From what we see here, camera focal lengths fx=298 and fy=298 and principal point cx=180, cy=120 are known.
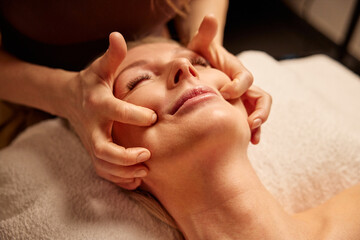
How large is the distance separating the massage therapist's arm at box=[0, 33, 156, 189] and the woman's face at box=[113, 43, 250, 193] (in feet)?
0.12

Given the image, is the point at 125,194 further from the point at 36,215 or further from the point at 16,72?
the point at 16,72

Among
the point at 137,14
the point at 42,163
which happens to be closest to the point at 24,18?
the point at 137,14

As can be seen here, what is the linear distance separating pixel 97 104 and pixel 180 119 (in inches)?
7.9

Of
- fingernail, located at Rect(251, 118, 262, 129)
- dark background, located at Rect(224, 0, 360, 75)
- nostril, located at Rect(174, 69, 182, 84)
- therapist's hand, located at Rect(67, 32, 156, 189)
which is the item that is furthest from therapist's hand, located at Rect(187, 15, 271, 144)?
dark background, located at Rect(224, 0, 360, 75)

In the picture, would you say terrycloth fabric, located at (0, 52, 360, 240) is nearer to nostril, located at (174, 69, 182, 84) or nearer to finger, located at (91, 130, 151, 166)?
finger, located at (91, 130, 151, 166)

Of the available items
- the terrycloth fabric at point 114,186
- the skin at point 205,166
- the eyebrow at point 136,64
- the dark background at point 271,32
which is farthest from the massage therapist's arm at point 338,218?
the dark background at point 271,32

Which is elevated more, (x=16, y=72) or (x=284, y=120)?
(x=16, y=72)

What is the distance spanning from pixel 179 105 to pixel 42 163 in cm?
55

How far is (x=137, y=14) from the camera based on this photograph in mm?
955

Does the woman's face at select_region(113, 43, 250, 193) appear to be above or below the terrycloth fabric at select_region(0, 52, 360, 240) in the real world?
above

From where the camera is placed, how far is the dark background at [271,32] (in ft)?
7.64

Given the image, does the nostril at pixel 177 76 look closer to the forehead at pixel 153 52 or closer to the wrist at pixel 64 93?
the forehead at pixel 153 52

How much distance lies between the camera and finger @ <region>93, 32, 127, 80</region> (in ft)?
2.16

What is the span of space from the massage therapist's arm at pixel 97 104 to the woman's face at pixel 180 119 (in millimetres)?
38
